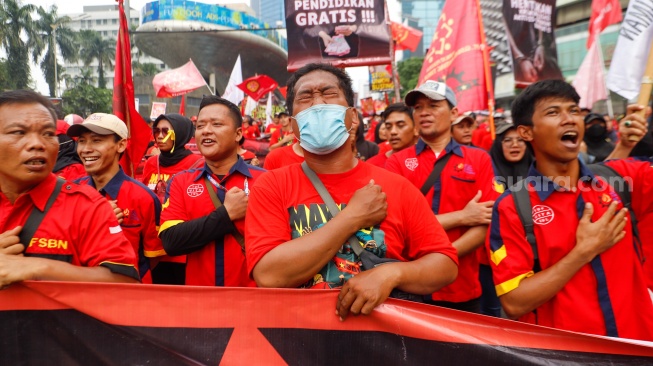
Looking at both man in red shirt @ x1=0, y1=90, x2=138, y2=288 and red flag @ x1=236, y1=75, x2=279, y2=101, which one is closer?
man in red shirt @ x1=0, y1=90, x2=138, y2=288

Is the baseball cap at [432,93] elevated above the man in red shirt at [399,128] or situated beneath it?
elevated above

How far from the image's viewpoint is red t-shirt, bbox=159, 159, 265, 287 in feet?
10.2

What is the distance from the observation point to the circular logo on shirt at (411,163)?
384cm

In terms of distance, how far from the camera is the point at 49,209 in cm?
220

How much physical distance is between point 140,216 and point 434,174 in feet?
6.48

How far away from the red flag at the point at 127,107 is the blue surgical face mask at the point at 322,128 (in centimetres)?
318

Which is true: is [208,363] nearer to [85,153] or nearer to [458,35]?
[85,153]

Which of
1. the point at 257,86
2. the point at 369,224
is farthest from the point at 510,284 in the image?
the point at 257,86

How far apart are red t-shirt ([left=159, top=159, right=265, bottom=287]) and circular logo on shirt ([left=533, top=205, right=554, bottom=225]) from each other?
1.53 meters

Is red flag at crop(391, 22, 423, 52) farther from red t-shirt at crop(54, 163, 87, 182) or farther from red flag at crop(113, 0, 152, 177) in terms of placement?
red t-shirt at crop(54, 163, 87, 182)

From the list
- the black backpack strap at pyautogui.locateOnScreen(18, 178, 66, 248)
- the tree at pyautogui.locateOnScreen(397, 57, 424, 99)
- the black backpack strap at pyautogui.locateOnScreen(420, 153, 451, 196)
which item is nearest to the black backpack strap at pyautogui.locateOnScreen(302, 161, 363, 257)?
the black backpack strap at pyautogui.locateOnScreen(18, 178, 66, 248)

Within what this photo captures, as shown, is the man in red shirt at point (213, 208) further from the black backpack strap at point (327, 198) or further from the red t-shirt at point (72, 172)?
the red t-shirt at point (72, 172)

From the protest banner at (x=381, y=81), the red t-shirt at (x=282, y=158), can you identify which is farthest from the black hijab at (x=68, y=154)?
the protest banner at (x=381, y=81)

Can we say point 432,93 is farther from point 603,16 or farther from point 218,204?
point 603,16
